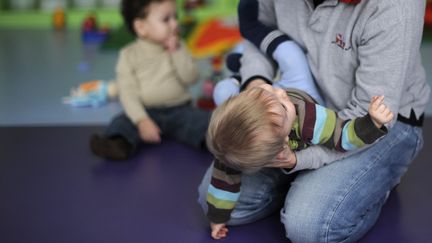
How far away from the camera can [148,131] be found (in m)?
1.58

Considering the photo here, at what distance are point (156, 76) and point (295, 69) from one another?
59 centimetres

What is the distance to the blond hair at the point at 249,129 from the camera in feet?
3.21

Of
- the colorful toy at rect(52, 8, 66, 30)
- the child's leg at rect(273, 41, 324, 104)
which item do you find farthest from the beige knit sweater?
the colorful toy at rect(52, 8, 66, 30)

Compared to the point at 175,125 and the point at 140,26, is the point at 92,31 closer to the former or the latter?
the point at 140,26

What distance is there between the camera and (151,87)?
167 cm

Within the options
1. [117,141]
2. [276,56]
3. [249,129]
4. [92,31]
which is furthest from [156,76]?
[92,31]

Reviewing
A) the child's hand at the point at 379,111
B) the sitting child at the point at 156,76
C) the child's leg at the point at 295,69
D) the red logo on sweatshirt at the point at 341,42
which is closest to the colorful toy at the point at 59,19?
the sitting child at the point at 156,76

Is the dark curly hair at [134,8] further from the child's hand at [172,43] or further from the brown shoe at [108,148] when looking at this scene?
the brown shoe at [108,148]

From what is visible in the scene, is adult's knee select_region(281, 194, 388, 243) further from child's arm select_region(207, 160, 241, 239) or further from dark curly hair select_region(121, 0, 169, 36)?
dark curly hair select_region(121, 0, 169, 36)

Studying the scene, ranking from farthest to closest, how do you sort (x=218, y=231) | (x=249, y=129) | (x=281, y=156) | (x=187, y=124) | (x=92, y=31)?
(x=92, y=31), (x=187, y=124), (x=218, y=231), (x=281, y=156), (x=249, y=129)

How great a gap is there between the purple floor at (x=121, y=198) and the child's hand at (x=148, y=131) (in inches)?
1.5

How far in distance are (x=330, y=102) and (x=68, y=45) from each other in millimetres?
1694

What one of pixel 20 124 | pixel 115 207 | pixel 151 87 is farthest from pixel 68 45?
pixel 115 207

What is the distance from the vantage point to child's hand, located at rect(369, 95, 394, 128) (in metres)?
0.99
